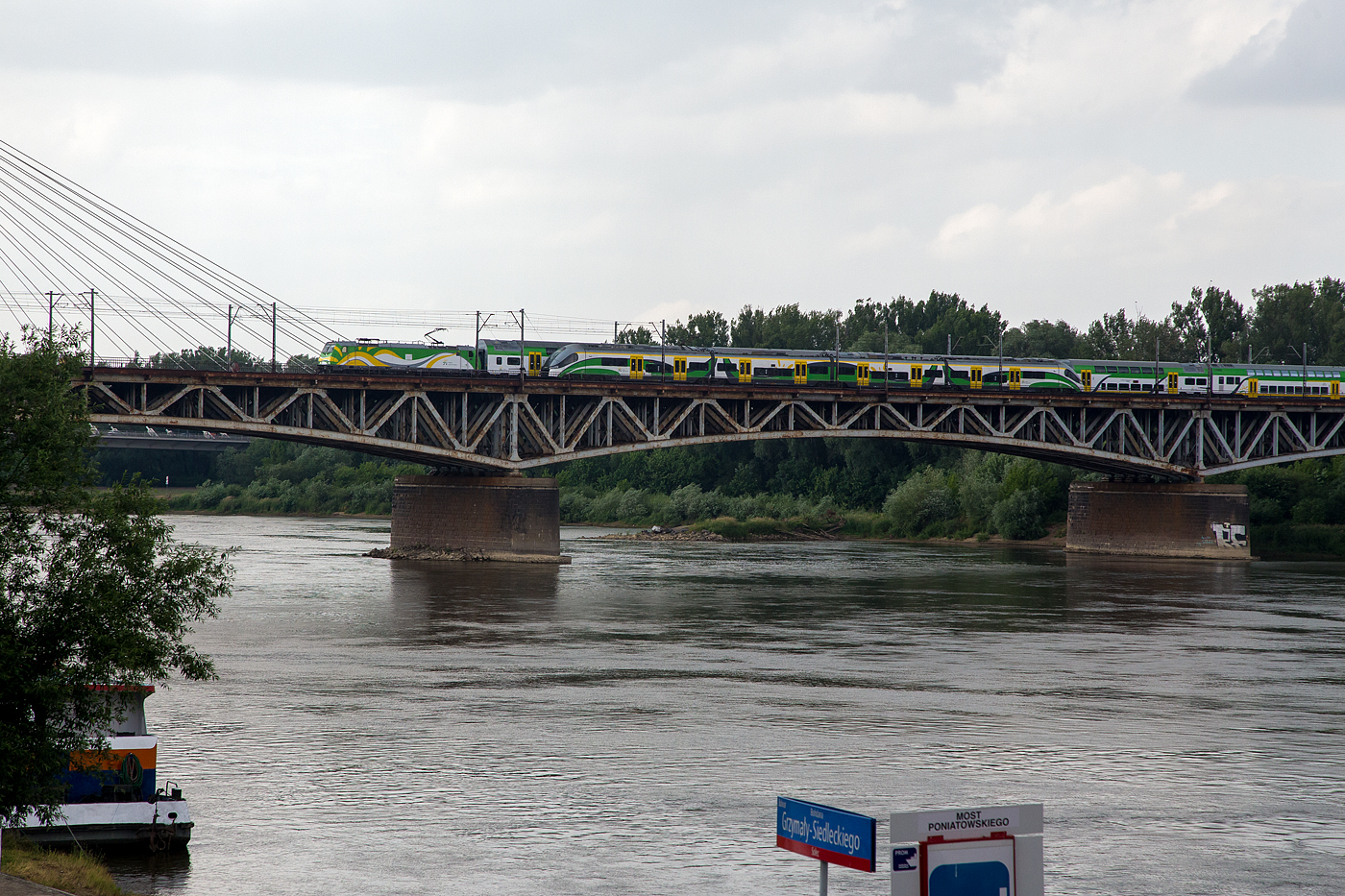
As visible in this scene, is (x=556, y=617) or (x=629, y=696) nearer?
(x=629, y=696)

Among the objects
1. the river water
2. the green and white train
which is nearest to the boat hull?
the river water

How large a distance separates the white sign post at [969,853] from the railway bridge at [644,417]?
187ft

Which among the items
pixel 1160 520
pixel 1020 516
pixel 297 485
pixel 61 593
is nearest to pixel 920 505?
pixel 1020 516

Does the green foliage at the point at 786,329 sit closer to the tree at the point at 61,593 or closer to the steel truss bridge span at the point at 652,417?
the steel truss bridge span at the point at 652,417

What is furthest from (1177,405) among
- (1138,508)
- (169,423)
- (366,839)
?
(366,839)

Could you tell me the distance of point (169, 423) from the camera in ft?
211

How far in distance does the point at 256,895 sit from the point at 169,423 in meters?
52.0

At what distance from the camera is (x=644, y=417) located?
8081 centimetres

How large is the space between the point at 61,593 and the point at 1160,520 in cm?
8521

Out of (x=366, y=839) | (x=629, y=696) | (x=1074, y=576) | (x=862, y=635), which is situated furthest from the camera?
(x=1074, y=576)

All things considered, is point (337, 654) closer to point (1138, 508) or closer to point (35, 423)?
point (35, 423)

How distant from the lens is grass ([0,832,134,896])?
1436cm

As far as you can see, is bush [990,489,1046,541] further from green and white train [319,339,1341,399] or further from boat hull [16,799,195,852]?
boat hull [16,799,195,852]

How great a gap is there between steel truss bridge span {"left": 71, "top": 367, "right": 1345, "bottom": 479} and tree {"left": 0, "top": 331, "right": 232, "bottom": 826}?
157 ft
